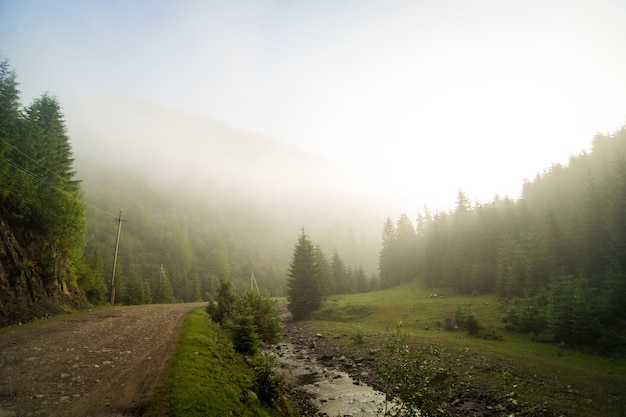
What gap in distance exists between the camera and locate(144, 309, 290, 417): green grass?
11.0 meters

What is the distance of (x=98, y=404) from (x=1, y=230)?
28.5 meters

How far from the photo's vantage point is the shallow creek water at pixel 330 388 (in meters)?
20.6

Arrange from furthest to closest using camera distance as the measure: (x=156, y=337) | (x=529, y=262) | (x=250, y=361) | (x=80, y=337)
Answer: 1. (x=529, y=262)
2. (x=250, y=361)
3. (x=156, y=337)
4. (x=80, y=337)

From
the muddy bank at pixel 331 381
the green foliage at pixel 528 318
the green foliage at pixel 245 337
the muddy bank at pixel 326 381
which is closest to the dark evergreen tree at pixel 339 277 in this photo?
the muddy bank at pixel 331 381

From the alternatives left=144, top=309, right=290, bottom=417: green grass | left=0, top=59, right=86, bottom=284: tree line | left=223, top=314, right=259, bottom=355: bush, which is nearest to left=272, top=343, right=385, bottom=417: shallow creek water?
left=223, top=314, right=259, bottom=355: bush

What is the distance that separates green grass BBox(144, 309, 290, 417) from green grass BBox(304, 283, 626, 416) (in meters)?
10.1

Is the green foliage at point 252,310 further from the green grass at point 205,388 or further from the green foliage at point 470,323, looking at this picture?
the green foliage at point 470,323

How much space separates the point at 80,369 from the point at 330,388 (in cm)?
1892

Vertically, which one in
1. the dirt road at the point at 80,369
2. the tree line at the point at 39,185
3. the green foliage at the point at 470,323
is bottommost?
the green foliage at the point at 470,323

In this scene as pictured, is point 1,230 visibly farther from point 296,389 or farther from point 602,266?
point 602,266

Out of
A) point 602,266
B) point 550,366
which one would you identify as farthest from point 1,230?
point 602,266

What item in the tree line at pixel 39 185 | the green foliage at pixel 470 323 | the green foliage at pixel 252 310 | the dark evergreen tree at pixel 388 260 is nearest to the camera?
the tree line at pixel 39 185

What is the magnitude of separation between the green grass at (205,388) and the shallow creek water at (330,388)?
5483mm

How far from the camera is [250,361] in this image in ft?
76.0
